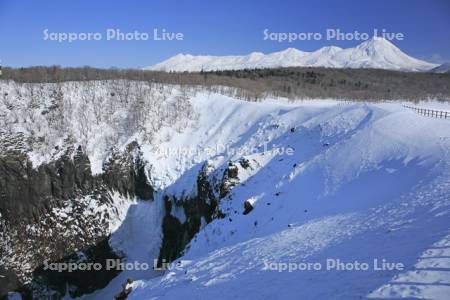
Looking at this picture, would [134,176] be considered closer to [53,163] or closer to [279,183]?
[53,163]

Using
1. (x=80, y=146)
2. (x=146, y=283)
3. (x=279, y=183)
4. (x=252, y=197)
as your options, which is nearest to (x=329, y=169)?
(x=279, y=183)

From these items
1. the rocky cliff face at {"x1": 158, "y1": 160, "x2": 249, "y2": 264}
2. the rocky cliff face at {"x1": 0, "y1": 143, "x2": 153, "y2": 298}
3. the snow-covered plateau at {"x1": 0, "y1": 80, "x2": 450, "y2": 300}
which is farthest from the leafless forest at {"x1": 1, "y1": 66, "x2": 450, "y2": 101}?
the rocky cliff face at {"x1": 158, "y1": 160, "x2": 249, "y2": 264}

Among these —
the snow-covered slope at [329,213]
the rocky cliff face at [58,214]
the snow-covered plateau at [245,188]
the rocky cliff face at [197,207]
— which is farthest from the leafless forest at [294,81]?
the rocky cliff face at [197,207]

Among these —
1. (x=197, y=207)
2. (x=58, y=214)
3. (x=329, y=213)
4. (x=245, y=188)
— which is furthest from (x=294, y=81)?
(x=329, y=213)

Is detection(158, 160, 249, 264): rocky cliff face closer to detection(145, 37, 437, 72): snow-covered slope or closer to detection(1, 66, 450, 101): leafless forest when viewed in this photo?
detection(1, 66, 450, 101): leafless forest

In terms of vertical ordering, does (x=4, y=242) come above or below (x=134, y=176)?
below

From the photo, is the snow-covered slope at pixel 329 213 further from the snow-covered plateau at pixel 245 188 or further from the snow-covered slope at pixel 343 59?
the snow-covered slope at pixel 343 59
